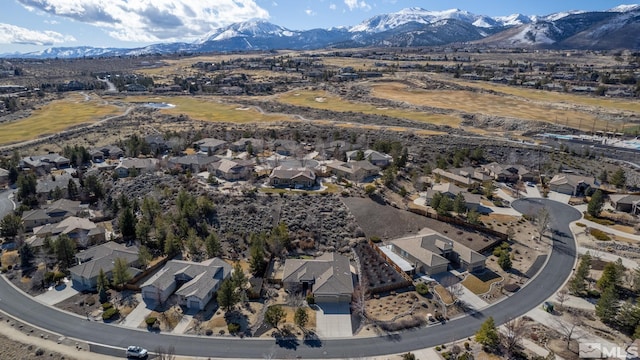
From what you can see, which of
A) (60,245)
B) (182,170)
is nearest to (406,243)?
(60,245)

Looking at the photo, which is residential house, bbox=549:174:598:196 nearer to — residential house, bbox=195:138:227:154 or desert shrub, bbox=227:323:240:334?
desert shrub, bbox=227:323:240:334

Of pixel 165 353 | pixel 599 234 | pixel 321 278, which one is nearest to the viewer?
pixel 165 353

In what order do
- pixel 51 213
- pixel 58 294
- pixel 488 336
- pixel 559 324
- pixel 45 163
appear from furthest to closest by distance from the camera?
pixel 45 163 < pixel 51 213 < pixel 58 294 < pixel 559 324 < pixel 488 336

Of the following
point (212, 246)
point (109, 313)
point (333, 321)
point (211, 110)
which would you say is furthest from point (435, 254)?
point (211, 110)

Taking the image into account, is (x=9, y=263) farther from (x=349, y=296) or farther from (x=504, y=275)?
(x=504, y=275)

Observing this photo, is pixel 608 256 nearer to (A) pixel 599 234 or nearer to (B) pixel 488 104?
(A) pixel 599 234

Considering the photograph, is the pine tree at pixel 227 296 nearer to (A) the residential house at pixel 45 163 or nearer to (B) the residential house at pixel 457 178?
(B) the residential house at pixel 457 178

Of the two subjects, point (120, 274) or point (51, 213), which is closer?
point (120, 274)

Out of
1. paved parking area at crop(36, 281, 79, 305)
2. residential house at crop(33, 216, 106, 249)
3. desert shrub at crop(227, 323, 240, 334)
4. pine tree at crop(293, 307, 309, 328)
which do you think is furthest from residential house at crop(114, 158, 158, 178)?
pine tree at crop(293, 307, 309, 328)
